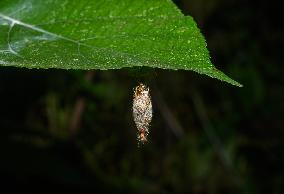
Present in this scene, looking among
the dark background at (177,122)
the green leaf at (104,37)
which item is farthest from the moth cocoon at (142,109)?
the dark background at (177,122)

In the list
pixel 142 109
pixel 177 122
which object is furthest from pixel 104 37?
pixel 177 122

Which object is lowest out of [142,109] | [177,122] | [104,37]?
[177,122]

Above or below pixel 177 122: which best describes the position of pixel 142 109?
above

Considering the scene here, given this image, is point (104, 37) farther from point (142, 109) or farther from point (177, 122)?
point (177, 122)

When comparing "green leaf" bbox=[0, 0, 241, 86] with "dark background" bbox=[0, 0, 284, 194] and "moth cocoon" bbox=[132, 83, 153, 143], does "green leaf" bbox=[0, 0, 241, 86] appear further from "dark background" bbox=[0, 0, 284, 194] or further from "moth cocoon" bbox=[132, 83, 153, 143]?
"dark background" bbox=[0, 0, 284, 194]

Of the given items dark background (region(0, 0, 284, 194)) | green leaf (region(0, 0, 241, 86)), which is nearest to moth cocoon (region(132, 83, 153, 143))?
green leaf (region(0, 0, 241, 86))

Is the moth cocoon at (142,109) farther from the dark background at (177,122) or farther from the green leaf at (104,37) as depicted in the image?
the dark background at (177,122)
